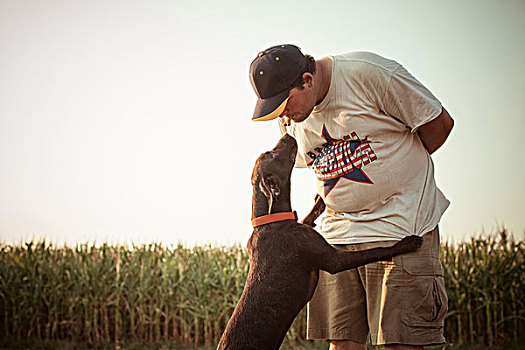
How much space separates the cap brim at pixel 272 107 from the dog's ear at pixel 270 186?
393mm

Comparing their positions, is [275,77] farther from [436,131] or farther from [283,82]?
[436,131]

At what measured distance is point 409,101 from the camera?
2.50 meters

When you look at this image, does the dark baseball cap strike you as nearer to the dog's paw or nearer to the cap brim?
the cap brim

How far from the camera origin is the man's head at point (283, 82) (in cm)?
255

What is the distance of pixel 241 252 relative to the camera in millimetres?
8031

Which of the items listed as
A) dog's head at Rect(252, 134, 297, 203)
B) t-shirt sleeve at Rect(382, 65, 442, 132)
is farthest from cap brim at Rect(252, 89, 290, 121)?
t-shirt sleeve at Rect(382, 65, 442, 132)

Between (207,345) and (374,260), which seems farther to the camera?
(207,345)

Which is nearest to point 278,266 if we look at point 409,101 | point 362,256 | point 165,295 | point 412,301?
point 362,256

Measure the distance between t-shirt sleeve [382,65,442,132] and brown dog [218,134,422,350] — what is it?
1.93 ft

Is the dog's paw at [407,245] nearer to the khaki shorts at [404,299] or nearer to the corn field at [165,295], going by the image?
the khaki shorts at [404,299]

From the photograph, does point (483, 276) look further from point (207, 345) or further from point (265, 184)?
point (265, 184)

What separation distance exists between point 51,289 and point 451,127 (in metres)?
6.84

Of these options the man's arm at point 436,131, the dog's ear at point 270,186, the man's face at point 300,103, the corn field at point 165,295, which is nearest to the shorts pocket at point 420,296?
the man's arm at point 436,131

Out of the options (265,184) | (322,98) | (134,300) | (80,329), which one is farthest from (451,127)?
(80,329)
